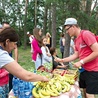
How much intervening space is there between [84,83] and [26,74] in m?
1.69

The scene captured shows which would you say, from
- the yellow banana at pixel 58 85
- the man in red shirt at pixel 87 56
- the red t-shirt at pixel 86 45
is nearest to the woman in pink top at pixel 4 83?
the yellow banana at pixel 58 85

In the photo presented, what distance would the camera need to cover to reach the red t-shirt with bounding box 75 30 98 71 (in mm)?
3154

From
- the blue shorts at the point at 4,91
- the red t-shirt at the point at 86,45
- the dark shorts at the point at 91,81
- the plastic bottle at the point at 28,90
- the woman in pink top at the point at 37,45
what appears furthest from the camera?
the woman in pink top at the point at 37,45

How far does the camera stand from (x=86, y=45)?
3.25 meters

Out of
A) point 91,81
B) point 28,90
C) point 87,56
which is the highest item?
point 87,56

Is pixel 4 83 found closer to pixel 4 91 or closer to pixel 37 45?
pixel 4 91

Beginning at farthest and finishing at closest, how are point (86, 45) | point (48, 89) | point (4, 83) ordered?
point (86, 45)
point (4, 83)
point (48, 89)

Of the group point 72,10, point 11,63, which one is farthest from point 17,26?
point 11,63

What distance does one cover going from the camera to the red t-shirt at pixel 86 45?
315 centimetres

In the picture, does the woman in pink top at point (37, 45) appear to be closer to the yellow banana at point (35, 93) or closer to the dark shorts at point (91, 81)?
the dark shorts at point (91, 81)

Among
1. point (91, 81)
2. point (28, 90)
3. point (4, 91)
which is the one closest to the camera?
point (28, 90)

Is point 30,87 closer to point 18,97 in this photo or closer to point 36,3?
point 18,97

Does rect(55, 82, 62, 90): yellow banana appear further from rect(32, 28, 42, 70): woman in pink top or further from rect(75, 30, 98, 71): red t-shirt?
rect(32, 28, 42, 70): woman in pink top

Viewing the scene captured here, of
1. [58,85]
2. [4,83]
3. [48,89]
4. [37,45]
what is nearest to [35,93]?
[48,89]
